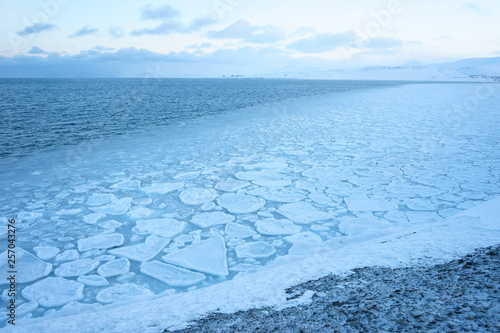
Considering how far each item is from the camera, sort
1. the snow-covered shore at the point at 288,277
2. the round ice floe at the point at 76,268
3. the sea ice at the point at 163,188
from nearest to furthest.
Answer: the snow-covered shore at the point at 288,277 < the round ice floe at the point at 76,268 < the sea ice at the point at 163,188

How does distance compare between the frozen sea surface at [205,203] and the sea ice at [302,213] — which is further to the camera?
the sea ice at [302,213]

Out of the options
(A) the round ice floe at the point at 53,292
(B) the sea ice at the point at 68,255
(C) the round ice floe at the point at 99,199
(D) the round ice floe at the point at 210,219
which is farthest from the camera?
(C) the round ice floe at the point at 99,199

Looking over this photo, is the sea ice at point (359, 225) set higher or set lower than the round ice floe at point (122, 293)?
higher

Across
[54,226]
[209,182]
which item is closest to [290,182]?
[209,182]

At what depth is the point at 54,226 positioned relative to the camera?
4.37 meters

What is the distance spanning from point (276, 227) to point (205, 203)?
143cm

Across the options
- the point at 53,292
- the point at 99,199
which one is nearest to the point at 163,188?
the point at 99,199

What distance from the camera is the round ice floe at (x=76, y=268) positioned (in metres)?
3.32

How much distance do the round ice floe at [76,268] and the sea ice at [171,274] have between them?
579mm

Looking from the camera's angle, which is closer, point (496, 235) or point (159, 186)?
point (496, 235)

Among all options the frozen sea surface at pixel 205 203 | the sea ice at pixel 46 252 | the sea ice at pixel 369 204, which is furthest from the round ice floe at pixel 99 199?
the sea ice at pixel 369 204

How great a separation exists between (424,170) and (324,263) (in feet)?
15.2

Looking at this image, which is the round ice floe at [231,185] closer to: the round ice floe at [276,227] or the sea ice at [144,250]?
the round ice floe at [276,227]

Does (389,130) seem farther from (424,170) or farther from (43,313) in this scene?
(43,313)
